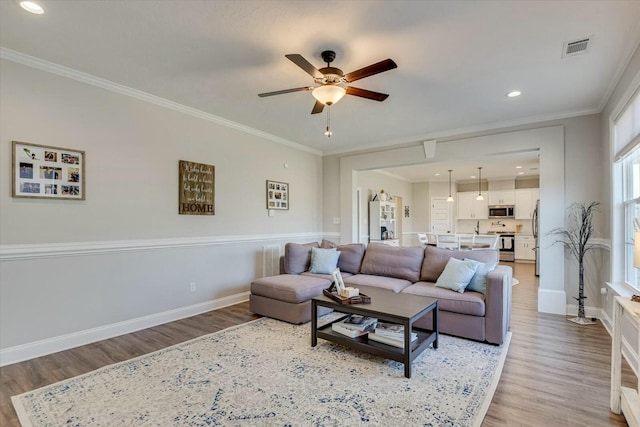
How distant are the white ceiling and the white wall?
1.27ft

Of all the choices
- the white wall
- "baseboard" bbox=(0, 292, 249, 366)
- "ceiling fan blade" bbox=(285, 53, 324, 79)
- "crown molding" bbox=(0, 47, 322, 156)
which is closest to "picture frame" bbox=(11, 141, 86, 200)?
the white wall

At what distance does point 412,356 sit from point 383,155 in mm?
4033

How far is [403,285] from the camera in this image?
388 centimetres

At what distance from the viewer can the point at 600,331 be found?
354cm

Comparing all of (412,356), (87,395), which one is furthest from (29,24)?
(412,356)

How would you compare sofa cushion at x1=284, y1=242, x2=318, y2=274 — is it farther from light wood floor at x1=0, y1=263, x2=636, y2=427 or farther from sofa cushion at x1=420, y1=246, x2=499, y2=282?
sofa cushion at x1=420, y1=246, x2=499, y2=282

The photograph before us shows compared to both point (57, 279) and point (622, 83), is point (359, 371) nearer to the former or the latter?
point (57, 279)

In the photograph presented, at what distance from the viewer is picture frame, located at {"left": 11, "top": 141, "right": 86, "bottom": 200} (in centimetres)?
283

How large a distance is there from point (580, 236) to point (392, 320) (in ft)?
10.2

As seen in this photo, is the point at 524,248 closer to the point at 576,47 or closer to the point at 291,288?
the point at 576,47

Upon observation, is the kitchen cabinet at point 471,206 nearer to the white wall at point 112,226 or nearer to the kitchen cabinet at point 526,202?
the kitchen cabinet at point 526,202

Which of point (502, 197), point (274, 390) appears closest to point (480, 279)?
point (274, 390)

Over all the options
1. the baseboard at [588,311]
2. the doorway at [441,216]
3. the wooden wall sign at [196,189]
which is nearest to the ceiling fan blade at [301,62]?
the wooden wall sign at [196,189]

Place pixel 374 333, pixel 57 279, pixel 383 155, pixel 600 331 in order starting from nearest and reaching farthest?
pixel 374 333 → pixel 57 279 → pixel 600 331 → pixel 383 155
